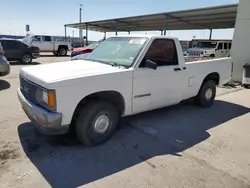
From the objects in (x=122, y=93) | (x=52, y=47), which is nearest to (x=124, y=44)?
(x=122, y=93)

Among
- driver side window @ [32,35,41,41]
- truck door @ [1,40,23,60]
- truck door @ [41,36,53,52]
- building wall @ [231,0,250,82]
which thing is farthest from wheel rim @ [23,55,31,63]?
building wall @ [231,0,250,82]

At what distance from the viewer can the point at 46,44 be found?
2227 cm

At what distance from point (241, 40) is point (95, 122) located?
9056 mm

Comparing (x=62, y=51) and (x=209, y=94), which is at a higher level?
(x=62, y=51)

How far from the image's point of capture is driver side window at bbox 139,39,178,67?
4.36 m

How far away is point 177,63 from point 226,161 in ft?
7.47

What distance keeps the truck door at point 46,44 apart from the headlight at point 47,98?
20.6 meters

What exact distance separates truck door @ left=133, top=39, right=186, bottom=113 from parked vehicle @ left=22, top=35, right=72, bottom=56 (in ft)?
65.3

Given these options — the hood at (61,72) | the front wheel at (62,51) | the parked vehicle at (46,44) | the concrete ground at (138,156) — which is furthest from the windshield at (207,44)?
the hood at (61,72)

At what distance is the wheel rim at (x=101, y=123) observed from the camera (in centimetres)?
372

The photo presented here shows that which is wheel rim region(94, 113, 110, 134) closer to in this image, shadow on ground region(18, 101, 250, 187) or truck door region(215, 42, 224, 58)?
shadow on ground region(18, 101, 250, 187)

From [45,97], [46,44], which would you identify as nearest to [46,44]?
[46,44]

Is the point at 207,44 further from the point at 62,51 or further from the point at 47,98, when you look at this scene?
the point at 47,98

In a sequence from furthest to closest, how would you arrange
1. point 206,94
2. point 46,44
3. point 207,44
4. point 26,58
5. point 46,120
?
1. point 46,44
2. point 207,44
3. point 26,58
4. point 206,94
5. point 46,120
